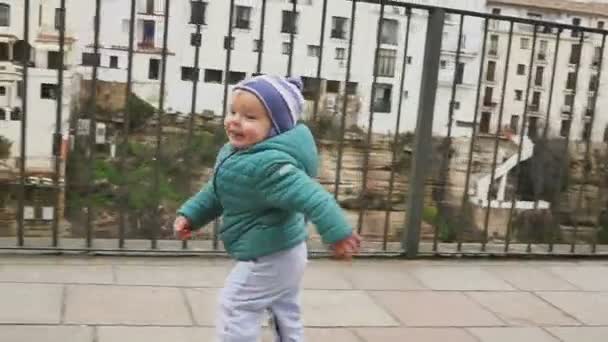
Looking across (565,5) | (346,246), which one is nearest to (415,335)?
(346,246)

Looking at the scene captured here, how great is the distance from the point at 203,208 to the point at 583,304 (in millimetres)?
2513

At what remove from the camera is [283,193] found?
2352 mm

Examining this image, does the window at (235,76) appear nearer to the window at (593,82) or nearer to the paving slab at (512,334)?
the paving slab at (512,334)

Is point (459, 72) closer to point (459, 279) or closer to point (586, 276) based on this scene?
point (459, 279)

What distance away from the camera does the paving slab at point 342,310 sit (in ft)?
11.6

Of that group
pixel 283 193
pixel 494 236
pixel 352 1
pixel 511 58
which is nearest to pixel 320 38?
pixel 352 1

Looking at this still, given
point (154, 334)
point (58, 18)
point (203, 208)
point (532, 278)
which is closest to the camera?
point (203, 208)

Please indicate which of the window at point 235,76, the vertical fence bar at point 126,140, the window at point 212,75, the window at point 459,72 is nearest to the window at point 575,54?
the window at point 459,72

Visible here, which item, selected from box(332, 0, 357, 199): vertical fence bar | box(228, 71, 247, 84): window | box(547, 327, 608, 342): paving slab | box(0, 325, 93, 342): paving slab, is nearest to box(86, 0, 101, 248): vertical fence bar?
box(228, 71, 247, 84): window

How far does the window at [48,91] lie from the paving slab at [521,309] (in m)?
2.54

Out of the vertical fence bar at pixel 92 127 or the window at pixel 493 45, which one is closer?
the vertical fence bar at pixel 92 127

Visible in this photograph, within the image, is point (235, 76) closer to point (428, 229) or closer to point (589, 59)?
point (428, 229)

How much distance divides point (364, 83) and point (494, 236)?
58.4 inches

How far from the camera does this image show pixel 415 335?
3.46m
